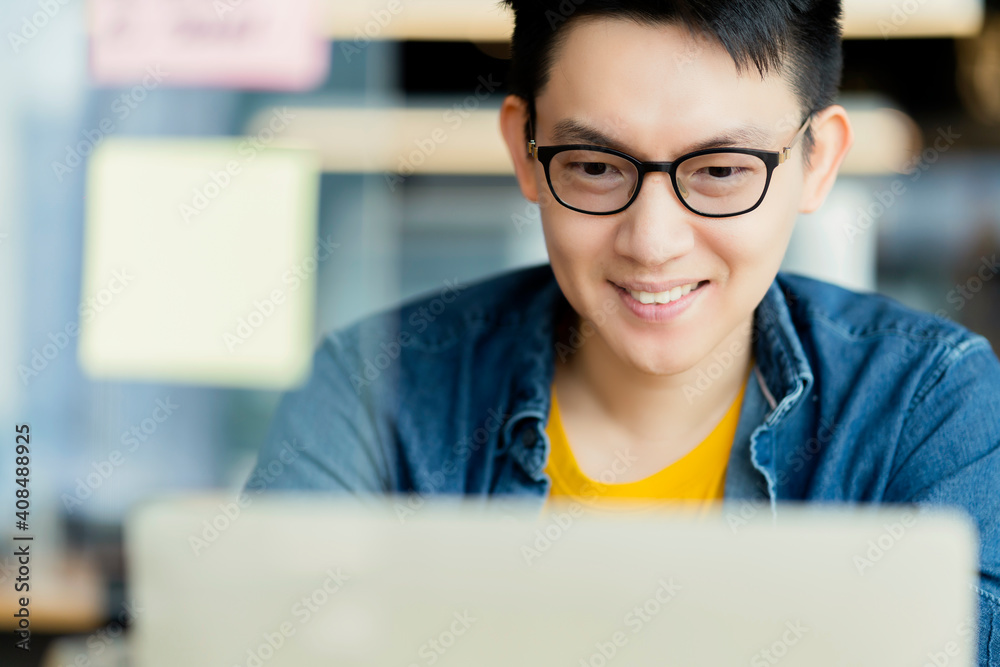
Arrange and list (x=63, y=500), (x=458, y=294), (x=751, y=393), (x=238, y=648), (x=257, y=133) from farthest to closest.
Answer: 1. (x=257, y=133)
2. (x=63, y=500)
3. (x=458, y=294)
4. (x=751, y=393)
5. (x=238, y=648)

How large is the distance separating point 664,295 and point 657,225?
0.11 meters

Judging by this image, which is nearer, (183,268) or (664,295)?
(664,295)

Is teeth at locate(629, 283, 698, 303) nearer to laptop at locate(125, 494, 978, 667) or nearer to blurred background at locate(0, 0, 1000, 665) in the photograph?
laptop at locate(125, 494, 978, 667)

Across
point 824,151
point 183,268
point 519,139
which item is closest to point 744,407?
point 824,151

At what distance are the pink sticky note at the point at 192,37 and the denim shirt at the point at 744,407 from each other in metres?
1.53

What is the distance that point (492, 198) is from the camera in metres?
3.85

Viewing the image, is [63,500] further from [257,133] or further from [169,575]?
[169,575]

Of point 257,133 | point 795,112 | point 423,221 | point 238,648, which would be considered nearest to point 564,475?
point 795,112

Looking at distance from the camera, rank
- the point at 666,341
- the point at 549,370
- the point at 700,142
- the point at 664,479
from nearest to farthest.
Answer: the point at 700,142, the point at 666,341, the point at 664,479, the point at 549,370

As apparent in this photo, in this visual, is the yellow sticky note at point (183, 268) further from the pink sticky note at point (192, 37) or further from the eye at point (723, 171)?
the eye at point (723, 171)

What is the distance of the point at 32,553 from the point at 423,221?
205 cm

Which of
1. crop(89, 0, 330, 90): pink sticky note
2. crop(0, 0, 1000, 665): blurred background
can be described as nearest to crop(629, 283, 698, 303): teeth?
crop(0, 0, 1000, 665): blurred background

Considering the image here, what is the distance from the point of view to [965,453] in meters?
1.01

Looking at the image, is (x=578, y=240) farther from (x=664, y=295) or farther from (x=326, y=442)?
(x=326, y=442)
